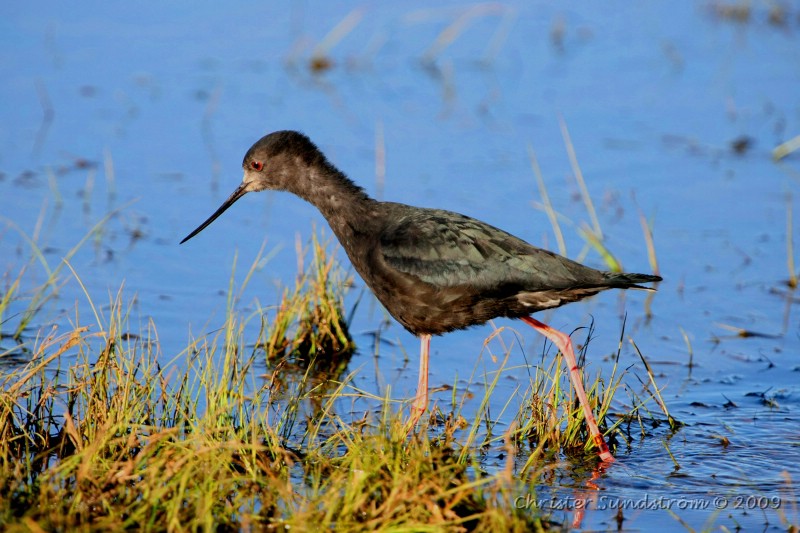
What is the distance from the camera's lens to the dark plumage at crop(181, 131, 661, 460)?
19.8 feet

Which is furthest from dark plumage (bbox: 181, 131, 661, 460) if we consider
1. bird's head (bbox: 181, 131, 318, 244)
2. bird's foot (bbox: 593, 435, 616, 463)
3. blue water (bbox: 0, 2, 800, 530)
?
blue water (bbox: 0, 2, 800, 530)

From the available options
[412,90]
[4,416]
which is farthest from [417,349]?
[412,90]

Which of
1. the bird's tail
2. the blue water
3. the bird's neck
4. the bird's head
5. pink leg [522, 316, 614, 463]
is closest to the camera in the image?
pink leg [522, 316, 614, 463]

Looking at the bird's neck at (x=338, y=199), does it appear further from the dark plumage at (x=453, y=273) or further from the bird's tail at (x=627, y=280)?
the bird's tail at (x=627, y=280)

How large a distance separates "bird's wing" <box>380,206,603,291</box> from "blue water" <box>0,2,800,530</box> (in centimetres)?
96

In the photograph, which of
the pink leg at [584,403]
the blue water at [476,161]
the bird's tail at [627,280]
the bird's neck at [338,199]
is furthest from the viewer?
the blue water at [476,161]

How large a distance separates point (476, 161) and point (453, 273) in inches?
184

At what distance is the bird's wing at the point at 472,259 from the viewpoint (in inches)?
238

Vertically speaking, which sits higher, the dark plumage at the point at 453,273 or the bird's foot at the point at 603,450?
the dark plumage at the point at 453,273

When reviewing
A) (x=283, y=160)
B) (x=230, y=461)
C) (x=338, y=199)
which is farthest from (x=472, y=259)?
(x=230, y=461)

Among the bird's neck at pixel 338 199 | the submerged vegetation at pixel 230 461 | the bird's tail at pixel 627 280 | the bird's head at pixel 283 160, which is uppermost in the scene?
the bird's head at pixel 283 160

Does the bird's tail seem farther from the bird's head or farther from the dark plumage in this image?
the bird's head

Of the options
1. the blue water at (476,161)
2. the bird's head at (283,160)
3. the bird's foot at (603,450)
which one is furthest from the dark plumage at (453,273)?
the blue water at (476,161)

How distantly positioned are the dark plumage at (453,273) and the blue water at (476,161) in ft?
2.39
